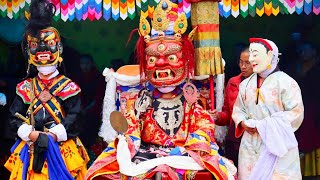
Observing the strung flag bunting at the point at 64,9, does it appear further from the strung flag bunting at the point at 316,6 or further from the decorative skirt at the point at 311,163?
the decorative skirt at the point at 311,163

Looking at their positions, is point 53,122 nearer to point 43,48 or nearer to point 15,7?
point 43,48

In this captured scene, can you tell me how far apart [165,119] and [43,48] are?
1332 millimetres

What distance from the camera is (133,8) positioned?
7215 mm

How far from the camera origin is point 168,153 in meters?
6.06

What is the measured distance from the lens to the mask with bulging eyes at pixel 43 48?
6.64 meters

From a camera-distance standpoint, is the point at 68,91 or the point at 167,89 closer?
the point at 167,89

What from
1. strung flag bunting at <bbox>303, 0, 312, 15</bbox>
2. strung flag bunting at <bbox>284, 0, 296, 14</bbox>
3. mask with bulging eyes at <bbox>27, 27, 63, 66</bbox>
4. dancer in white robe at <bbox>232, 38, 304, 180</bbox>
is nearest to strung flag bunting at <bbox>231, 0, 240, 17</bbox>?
strung flag bunting at <bbox>284, 0, 296, 14</bbox>

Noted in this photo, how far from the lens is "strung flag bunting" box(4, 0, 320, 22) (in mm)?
7082

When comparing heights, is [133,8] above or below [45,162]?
above

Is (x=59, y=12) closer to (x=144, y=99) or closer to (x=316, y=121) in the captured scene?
(x=144, y=99)

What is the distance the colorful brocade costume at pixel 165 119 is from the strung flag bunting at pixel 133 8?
772 mm

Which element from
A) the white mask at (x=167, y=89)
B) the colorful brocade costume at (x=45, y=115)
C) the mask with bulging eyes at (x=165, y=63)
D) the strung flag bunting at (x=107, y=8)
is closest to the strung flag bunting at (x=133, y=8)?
the strung flag bunting at (x=107, y=8)

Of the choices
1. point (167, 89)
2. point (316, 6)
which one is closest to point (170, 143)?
Result: point (167, 89)

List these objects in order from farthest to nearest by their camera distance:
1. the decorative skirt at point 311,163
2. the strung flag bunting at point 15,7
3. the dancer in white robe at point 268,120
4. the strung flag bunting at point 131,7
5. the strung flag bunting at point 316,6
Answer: the decorative skirt at point 311,163
the strung flag bunting at point 15,7
the strung flag bunting at point 131,7
the strung flag bunting at point 316,6
the dancer in white robe at point 268,120
